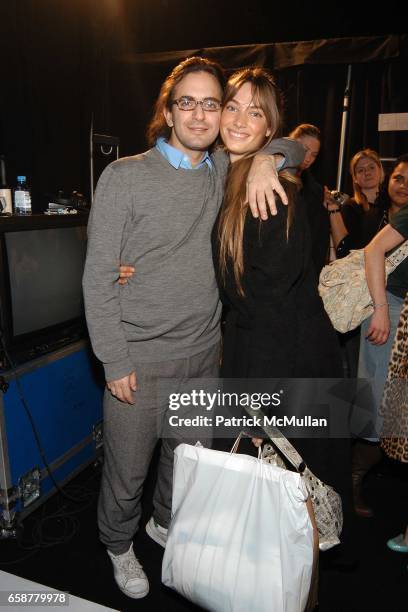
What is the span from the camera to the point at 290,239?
4.30 feet

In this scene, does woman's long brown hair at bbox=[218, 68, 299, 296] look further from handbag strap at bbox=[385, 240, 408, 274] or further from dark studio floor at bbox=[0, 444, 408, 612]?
dark studio floor at bbox=[0, 444, 408, 612]

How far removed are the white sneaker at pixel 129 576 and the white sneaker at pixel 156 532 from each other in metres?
0.19

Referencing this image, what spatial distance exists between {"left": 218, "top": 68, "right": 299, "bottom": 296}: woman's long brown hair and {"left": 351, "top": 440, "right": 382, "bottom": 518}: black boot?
4.21ft

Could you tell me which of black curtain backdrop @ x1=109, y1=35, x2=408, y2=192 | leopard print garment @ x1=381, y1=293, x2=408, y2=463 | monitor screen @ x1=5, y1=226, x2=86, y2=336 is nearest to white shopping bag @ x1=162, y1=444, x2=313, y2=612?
leopard print garment @ x1=381, y1=293, x2=408, y2=463

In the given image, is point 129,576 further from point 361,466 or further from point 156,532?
point 361,466

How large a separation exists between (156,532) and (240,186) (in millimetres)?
1417

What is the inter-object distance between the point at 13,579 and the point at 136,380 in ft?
2.60

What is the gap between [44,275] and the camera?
221cm

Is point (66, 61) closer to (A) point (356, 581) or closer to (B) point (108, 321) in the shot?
(B) point (108, 321)

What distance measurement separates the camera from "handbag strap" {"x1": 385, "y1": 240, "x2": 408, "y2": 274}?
77.3 inches

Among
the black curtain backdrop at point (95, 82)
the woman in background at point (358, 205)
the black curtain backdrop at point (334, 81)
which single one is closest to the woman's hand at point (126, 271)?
the woman in background at point (358, 205)

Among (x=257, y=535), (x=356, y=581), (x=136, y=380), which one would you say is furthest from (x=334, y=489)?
(x=136, y=380)

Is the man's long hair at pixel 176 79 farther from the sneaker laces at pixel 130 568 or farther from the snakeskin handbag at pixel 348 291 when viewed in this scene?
the sneaker laces at pixel 130 568

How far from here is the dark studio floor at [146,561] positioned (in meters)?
1.83
